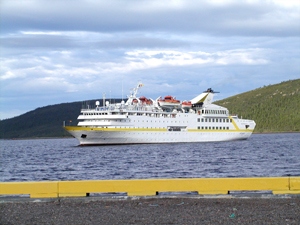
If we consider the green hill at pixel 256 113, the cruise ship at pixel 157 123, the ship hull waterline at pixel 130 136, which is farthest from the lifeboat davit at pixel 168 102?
the green hill at pixel 256 113

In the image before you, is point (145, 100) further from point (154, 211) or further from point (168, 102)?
point (154, 211)

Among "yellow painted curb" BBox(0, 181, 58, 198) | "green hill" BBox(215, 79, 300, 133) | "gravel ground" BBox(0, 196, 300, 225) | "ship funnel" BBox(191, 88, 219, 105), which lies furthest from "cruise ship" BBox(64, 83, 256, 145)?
"green hill" BBox(215, 79, 300, 133)

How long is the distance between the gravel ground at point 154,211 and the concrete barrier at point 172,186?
28 centimetres

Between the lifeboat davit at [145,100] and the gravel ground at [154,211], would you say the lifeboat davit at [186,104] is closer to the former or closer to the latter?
the lifeboat davit at [145,100]

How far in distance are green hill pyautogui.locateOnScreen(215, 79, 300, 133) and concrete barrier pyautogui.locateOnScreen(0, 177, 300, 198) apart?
109915 millimetres

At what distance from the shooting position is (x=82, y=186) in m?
13.3

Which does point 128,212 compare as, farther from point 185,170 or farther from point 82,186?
point 185,170

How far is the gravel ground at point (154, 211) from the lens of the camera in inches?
420

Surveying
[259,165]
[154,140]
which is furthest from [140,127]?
[259,165]

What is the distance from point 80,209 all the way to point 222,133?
60.0 metres

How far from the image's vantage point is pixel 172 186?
511 inches

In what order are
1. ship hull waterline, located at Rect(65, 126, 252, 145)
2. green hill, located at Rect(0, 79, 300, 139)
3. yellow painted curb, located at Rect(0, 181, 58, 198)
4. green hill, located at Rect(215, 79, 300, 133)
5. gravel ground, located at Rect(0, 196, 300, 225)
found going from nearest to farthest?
1. gravel ground, located at Rect(0, 196, 300, 225)
2. yellow painted curb, located at Rect(0, 181, 58, 198)
3. ship hull waterline, located at Rect(65, 126, 252, 145)
4. green hill, located at Rect(215, 79, 300, 133)
5. green hill, located at Rect(0, 79, 300, 139)

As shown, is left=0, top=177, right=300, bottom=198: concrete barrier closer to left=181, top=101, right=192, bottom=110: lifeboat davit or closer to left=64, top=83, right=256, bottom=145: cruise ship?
left=64, top=83, right=256, bottom=145: cruise ship

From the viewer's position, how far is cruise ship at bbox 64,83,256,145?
60.2m
